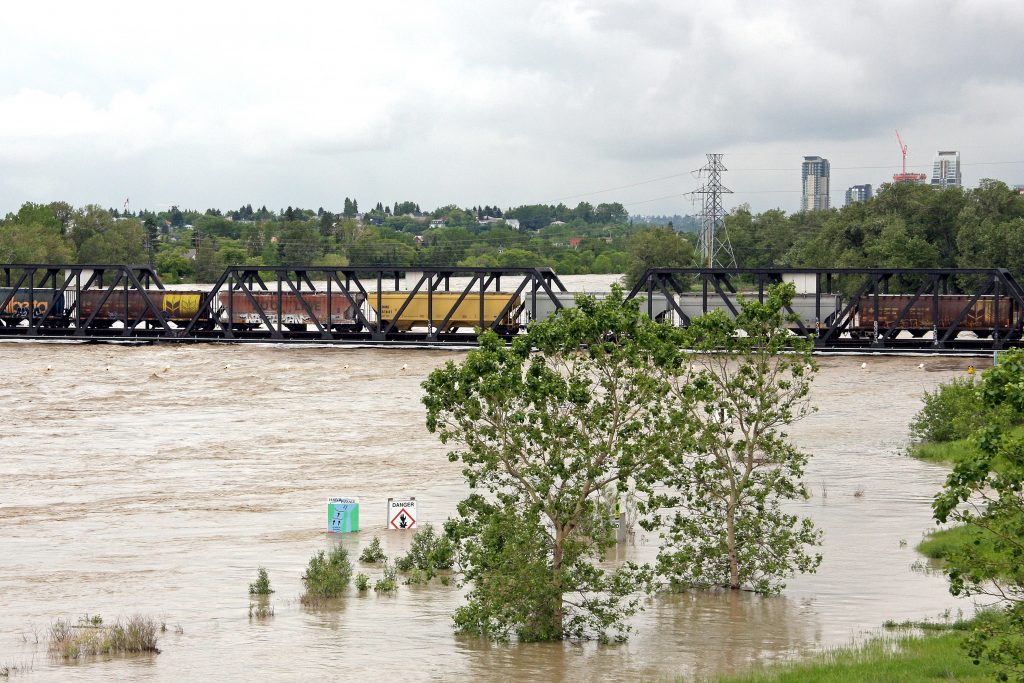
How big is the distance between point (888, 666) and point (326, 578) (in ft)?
37.2

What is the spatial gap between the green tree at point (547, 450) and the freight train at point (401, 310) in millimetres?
50944

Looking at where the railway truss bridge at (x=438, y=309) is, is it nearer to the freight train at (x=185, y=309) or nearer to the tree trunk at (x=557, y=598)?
the freight train at (x=185, y=309)

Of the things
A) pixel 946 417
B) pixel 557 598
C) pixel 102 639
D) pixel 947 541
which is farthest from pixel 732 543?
pixel 946 417

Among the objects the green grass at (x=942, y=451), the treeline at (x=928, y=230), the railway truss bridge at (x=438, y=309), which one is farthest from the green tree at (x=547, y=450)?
the treeline at (x=928, y=230)

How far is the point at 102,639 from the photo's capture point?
21609 millimetres

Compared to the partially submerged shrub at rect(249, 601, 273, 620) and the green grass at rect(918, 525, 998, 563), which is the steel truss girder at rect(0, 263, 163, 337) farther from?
the green grass at rect(918, 525, 998, 563)

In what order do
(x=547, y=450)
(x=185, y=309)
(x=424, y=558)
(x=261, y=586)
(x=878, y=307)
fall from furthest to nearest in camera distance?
(x=185, y=309)
(x=878, y=307)
(x=424, y=558)
(x=261, y=586)
(x=547, y=450)

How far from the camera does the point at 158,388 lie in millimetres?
66750

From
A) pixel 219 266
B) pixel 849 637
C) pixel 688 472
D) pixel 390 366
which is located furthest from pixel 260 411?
pixel 219 266

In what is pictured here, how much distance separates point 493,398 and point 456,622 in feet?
13.3

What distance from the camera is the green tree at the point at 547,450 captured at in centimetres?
2209

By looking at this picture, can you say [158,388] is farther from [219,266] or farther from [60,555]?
[219,266]

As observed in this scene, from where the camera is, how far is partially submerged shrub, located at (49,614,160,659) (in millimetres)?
21141

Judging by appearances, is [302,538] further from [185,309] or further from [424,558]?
[185,309]
